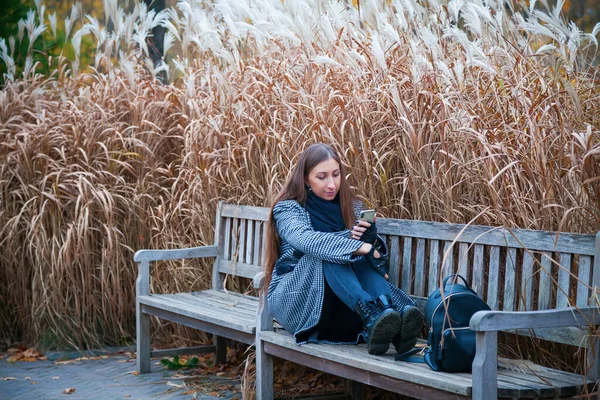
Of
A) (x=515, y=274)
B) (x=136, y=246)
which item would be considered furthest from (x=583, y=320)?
(x=136, y=246)

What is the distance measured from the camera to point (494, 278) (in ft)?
12.3

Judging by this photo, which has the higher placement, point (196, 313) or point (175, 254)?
point (175, 254)

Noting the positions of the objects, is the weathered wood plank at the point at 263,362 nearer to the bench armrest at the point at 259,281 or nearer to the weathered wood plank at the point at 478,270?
the bench armrest at the point at 259,281

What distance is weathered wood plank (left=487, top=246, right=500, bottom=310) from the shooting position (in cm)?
373

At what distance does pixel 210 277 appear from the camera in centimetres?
602

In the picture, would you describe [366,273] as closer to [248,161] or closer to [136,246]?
[248,161]

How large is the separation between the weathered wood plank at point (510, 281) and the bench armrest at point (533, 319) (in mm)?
433

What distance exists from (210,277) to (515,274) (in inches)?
113

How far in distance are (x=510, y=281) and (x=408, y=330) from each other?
52cm

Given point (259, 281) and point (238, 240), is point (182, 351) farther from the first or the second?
point (259, 281)

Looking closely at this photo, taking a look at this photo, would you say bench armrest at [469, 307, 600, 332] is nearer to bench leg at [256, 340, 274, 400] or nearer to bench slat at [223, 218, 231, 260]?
bench leg at [256, 340, 274, 400]

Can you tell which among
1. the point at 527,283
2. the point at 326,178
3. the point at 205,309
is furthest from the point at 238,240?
the point at 527,283

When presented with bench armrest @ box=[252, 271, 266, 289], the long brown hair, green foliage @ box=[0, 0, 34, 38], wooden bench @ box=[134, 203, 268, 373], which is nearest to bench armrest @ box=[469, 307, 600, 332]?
the long brown hair

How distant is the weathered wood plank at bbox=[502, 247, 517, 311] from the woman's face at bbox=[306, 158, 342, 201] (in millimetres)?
990
